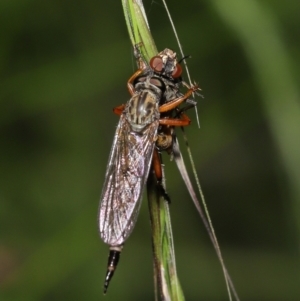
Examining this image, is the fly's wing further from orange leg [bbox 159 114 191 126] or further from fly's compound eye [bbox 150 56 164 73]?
fly's compound eye [bbox 150 56 164 73]

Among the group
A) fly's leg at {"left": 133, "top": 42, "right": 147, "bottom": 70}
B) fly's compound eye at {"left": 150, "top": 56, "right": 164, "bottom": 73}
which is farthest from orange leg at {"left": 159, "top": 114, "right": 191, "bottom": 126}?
fly's leg at {"left": 133, "top": 42, "right": 147, "bottom": 70}

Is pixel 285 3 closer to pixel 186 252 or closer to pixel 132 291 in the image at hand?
pixel 186 252

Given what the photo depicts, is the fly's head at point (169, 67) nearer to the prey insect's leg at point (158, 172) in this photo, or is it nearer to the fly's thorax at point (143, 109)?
the fly's thorax at point (143, 109)

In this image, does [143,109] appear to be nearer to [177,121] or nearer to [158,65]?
[177,121]

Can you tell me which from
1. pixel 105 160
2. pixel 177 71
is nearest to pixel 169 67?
pixel 177 71

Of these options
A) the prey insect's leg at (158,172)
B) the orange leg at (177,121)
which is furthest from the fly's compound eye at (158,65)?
the prey insect's leg at (158,172)

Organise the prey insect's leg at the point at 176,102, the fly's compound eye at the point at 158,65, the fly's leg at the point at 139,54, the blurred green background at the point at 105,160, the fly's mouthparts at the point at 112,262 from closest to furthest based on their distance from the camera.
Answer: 1. the fly's leg at the point at 139,54
2. the fly's mouthparts at the point at 112,262
3. the fly's compound eye at the point at 158,65
4. the prey insect's leg at the point at 176,102
5. the blurred green background at the point at 105,160
